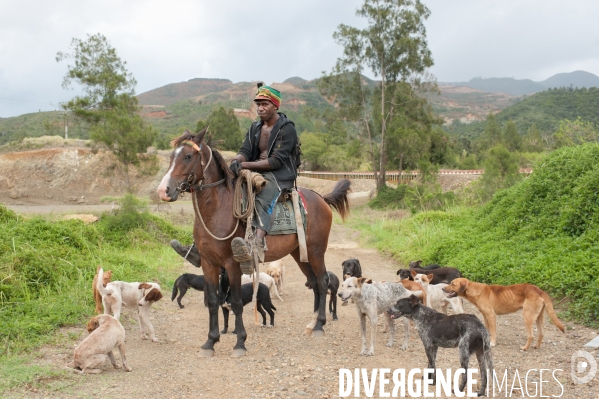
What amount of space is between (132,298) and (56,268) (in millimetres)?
2633

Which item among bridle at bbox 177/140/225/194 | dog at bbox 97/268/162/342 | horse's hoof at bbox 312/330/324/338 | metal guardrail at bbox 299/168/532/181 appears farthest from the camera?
metal guardrail at bbox 299/168/532/181

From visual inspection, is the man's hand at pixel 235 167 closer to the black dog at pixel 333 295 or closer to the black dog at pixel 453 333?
the black dog at pixel 333 295

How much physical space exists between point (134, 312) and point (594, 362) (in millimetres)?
7021

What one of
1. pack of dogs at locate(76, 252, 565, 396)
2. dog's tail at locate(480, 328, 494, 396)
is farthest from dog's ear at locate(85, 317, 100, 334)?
dog's tail at locate(480, 328, 494, 396)

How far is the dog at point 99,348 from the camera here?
561 cm

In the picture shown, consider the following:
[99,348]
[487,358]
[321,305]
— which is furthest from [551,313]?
[99,348]

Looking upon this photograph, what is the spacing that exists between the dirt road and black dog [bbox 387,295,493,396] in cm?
34

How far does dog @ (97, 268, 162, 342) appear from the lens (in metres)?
7.15

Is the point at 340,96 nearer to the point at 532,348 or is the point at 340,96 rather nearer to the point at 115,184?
the point at 115,184

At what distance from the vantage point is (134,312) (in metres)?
8.61

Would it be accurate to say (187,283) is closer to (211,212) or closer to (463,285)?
(211,212)

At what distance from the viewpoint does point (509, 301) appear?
22.1ft

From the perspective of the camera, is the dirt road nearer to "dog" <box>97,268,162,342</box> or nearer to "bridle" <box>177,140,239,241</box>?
"dog" <box>97,268,162,342</box>

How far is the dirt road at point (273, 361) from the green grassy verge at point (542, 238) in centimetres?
81
